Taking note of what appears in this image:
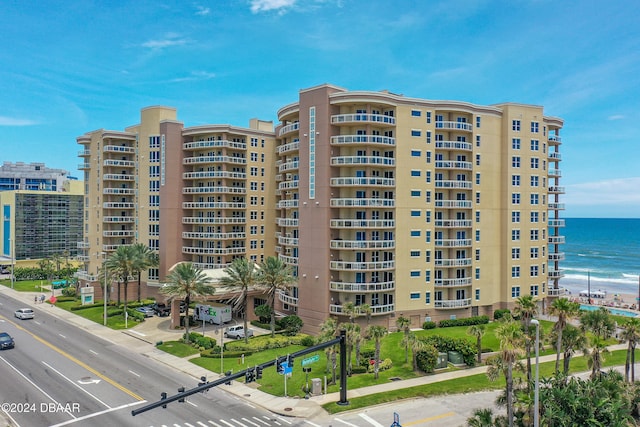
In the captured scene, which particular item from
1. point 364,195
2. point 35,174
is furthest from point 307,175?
point 35,174

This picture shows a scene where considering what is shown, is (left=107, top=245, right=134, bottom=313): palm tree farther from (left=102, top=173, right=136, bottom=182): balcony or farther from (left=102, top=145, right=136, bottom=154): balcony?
(left=102, top=145, right=136, bottom=154): balcony

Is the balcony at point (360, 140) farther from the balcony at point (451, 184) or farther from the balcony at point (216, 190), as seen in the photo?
the balcony at point (216, 190)

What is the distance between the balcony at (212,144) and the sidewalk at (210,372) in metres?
29.4

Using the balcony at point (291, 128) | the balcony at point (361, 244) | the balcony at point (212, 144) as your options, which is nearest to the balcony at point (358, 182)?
the balcony at point (361, 244)

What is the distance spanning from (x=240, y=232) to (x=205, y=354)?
104 feet

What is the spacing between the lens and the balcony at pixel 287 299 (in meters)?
65.6

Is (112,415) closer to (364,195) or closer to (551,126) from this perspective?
(364,195)

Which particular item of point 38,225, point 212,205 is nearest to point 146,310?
point 212,205

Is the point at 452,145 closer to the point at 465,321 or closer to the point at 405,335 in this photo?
the point at 465,321

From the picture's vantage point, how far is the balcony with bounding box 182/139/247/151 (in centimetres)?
7869

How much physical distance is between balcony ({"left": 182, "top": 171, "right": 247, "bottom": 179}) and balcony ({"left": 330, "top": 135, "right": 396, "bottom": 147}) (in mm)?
24828

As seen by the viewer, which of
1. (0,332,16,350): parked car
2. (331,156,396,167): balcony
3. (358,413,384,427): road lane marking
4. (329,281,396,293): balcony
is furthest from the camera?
(331,156,396,167): balcony

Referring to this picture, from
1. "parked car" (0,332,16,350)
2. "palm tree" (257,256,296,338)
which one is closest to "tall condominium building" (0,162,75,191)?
"parked car" (0,332,16,350)

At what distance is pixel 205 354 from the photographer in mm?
52781
